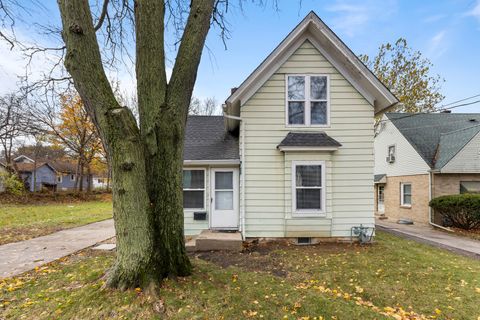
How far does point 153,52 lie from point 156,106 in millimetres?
889

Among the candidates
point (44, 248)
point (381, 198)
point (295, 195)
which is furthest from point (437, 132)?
point (44, 248)

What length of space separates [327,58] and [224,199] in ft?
17.7

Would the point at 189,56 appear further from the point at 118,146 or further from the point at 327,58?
the point at 327,58

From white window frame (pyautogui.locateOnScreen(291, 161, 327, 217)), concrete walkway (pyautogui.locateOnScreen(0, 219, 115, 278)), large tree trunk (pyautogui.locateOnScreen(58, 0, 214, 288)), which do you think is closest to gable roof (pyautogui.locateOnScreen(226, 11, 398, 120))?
white window frame (pyautogui.locateOnScreen(291, 161, 327, 217))

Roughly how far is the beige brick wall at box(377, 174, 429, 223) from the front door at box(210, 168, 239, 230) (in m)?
10.5

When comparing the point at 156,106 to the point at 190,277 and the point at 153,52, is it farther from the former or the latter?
the point at 190,277

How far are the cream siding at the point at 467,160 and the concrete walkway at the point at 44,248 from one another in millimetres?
15063

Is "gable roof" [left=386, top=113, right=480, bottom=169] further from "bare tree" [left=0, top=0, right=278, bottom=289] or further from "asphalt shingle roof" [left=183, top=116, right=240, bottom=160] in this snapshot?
"bare tree" [left=0, top=0, right=278, bottom=289]

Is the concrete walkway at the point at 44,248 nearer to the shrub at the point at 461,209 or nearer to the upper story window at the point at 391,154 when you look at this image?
the shrub at the point at 461,209

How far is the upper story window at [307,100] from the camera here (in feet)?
26.5

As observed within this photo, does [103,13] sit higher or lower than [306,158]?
higher

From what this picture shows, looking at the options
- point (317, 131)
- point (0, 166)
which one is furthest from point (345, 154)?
point (0, 166)

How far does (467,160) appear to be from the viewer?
12.5 m

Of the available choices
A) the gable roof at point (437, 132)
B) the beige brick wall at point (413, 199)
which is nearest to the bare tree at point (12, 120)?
the gable roof at point (437, 132)
